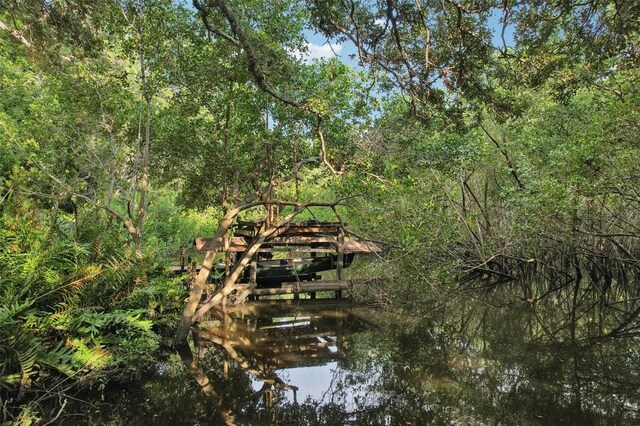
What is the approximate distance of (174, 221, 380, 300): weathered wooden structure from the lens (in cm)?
1180

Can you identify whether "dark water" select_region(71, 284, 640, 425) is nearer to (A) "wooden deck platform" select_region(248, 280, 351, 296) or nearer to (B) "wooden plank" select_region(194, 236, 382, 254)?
(A) "wooden deck platform" select_region(248, 280, 351, 296)

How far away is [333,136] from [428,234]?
3544 millimetres

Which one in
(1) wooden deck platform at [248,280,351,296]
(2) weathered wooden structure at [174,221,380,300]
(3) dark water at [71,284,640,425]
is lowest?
(3) dark water at [71,284,640,425]

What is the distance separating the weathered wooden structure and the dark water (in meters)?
1.31

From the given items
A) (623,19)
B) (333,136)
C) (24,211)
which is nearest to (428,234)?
(333,136)

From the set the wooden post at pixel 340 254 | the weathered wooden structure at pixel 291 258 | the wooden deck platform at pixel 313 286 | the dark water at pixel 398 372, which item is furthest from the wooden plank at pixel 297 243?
the dark water at pixel 398 372

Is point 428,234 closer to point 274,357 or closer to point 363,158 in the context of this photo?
point 363,158

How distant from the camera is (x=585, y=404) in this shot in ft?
18.0

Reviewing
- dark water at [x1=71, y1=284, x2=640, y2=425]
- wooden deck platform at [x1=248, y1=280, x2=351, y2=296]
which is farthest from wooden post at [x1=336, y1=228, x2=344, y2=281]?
dark water at [x1=71, y1=284, x2=640, y2=425]

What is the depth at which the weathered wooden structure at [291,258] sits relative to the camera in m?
11.8

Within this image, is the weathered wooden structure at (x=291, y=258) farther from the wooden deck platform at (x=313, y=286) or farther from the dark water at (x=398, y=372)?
the dark water at (x=398, y=372)

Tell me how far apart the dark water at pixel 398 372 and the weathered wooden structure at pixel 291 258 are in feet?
4.30

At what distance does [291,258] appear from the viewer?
13.2 meters

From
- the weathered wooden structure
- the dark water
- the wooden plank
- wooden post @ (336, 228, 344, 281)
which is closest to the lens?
the dark water
